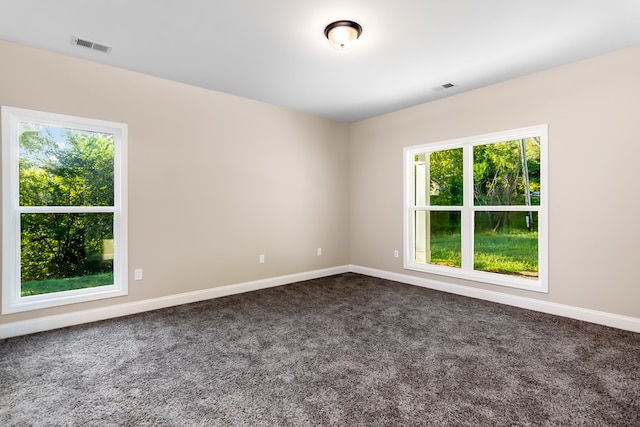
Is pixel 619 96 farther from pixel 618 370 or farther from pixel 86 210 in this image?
pixel 86 210

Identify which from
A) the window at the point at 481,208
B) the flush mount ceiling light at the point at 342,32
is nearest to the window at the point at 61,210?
the flush mount ceiling light at the point at 342,32

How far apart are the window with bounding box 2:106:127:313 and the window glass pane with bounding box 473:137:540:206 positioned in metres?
4.22

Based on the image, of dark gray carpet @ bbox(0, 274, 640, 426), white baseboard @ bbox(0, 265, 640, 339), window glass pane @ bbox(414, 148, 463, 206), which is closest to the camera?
dark gray carpet @ bbox(0, 274, 640, 426)

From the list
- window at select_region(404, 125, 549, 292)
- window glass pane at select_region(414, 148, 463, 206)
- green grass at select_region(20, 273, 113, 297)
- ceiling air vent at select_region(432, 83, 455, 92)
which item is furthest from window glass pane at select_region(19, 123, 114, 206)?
window glass pane at select_region(414, 148, 463, 206)

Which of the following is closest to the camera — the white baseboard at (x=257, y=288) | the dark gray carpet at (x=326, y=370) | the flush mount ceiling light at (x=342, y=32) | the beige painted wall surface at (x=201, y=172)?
the dark gray carpet at (x=326, y=370)

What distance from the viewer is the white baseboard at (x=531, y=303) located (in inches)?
119

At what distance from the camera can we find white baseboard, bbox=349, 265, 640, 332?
3.02 metres

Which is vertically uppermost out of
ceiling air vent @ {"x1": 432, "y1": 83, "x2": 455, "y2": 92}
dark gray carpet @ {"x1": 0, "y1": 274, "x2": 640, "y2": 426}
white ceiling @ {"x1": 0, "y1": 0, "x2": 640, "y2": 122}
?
ceiling air vent @ {"x1": 432, "y1": 83, "x2": 455, "y2": 92}

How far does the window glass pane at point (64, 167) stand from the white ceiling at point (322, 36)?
79cm

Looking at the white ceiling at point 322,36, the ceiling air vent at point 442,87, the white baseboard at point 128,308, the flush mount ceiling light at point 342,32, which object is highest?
the ceiling air vent at point 442,87

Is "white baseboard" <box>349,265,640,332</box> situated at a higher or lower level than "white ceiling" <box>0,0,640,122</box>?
lower

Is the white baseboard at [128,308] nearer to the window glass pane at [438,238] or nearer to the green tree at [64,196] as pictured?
the green tree at [64,196]

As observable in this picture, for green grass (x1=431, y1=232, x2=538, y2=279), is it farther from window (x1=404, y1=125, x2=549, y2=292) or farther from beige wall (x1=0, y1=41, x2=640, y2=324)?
beige wall (x1=0, y1=41, x2=640, y2=324)

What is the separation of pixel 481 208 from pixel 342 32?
2.81m
